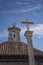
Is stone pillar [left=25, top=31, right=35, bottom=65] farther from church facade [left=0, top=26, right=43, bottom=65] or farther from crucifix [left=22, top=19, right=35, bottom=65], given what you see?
church facade [left=0, top=26, right=43, bottom=65]

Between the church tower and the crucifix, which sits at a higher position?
the church tower

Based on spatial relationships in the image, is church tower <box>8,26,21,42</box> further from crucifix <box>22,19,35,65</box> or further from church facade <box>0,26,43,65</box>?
crucifix <box>22,19,35,65</box>

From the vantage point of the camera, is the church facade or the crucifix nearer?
the crucifix

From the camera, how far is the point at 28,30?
3181 centimetres

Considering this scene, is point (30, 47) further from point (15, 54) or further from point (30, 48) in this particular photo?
point (15, 54)

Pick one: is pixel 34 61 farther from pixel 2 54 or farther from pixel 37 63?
pixel 2 54

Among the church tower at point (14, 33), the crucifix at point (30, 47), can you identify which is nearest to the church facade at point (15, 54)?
the crucifix at point (30, 47)

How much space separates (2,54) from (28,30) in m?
3.83

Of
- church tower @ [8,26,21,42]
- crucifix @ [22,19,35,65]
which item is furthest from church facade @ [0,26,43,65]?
church tower @ [8,26,21,42]

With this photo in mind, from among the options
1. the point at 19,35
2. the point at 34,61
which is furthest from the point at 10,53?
the point at 19,35

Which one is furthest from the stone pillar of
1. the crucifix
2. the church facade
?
the church facade

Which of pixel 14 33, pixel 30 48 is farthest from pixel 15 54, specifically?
pixel 14 33

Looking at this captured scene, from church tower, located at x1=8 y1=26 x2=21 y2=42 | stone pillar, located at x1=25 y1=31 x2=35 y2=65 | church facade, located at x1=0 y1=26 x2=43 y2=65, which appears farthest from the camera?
church tower, located at x1=8 y1=26 x2=21 y2=42

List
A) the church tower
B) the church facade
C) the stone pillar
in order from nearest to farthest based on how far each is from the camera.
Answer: the stone pillar → the church facade → the church tower
